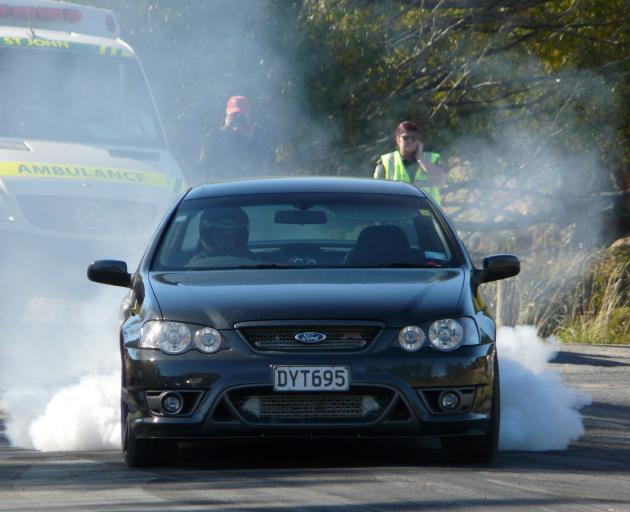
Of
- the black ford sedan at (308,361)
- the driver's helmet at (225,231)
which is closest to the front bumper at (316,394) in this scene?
the black ford sedan at (308,361)

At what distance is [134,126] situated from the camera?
571 inches

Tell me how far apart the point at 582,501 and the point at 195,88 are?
13.8 metres

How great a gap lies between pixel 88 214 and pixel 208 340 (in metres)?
6.36

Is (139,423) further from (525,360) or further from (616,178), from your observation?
(616,178)

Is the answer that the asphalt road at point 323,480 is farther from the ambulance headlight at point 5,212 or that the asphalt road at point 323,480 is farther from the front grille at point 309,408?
the ambulance headlight at point 5,212

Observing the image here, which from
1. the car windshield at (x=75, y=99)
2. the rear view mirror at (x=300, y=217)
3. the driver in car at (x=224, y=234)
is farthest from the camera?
the car windshield at (x=75, y=99)

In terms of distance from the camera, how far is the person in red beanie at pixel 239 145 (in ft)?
49.8

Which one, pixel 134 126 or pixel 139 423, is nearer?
pixel 139 423

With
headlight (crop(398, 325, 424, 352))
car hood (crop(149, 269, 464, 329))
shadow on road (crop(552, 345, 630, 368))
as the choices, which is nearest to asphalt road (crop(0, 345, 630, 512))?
headlight (crop(398, 325, 424, 352))

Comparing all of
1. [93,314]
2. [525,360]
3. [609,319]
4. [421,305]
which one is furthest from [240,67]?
[421,305]

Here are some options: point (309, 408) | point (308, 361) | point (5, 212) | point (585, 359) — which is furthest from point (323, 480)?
point (585, 359)

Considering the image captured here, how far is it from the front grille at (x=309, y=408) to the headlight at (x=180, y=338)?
0.25 m

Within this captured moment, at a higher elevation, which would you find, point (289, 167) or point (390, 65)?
point (390, 65)

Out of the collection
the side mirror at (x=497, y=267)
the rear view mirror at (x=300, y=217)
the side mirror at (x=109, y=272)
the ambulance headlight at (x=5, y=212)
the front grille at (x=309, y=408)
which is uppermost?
the rear view mirror at (x=300, y=217)
